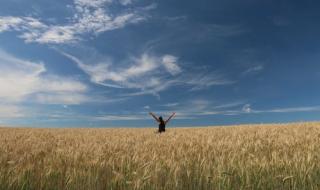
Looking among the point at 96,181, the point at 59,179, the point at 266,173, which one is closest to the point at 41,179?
the point at 59,179

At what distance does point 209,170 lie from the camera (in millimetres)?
5070

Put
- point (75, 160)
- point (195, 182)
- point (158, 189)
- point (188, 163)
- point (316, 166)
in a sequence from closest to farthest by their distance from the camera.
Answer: point (158, 189) → point (195, 182) → point (316, 166) → point (188, 163) → point (75, 160)

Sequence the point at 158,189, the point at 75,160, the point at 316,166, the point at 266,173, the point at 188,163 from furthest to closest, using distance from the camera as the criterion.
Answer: the point at 75,160 < the point at 188,163 < the point at 316,166 < the point at 266,173 < the point at 158,189

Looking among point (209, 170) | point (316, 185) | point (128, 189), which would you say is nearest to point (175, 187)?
point (128, 189)

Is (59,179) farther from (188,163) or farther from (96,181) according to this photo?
(188,163)

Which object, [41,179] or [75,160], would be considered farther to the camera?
[75,160]

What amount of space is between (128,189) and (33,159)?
3.28m

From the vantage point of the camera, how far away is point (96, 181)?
184 inches

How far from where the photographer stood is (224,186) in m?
4.36

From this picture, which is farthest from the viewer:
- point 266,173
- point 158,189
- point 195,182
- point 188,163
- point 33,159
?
point 33,159

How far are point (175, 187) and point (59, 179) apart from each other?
1691 mm

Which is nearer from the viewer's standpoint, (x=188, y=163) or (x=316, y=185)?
(x=316, y=185)

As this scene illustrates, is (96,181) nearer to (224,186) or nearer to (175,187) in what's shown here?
(175,187)

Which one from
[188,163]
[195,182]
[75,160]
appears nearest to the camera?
[195,182]
